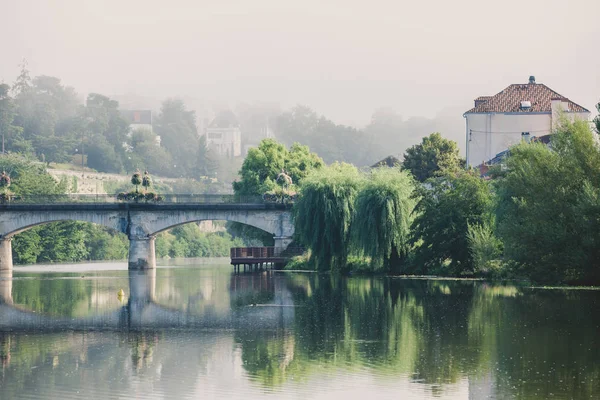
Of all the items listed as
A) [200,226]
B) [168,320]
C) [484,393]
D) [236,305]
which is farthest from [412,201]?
[200,226]

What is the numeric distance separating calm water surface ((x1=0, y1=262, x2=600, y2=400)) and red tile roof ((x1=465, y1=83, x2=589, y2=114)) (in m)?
47.3

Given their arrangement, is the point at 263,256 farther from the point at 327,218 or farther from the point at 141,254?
the point at 327,218

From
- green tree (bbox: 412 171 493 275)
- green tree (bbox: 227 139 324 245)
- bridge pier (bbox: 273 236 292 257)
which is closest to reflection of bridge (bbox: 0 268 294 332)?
green tree (bbox: 412 171 493 275)

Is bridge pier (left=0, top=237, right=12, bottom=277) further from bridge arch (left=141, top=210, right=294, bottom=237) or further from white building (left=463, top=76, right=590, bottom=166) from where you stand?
white building (left=463, top=76, right=590, bottom=166)

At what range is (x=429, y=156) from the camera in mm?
127188

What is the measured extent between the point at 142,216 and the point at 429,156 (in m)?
36.5

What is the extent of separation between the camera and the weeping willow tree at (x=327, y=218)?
278 feet

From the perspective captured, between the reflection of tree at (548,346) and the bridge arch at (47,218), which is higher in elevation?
the bridge arch at (47,218)

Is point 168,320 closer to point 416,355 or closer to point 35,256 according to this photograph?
point 416,355

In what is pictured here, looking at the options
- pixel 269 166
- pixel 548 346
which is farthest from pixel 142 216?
pixel 548 346

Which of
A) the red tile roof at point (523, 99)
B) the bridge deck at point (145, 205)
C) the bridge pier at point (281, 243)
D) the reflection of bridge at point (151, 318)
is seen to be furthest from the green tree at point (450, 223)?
the red tile roof at point (523, 99)

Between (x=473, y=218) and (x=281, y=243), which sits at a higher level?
(x=473, y=218)

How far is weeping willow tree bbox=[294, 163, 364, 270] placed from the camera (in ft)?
278

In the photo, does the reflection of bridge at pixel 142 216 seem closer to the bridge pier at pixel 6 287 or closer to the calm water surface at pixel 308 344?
the bridge pier at pixel 6 287
